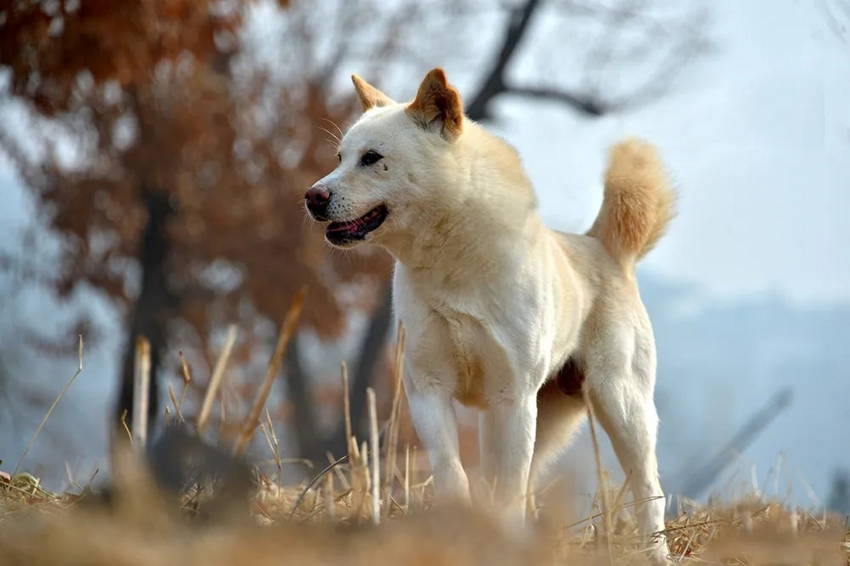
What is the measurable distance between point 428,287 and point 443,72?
0.72 m

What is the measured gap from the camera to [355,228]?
325 centimetres

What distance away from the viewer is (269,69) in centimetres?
1493

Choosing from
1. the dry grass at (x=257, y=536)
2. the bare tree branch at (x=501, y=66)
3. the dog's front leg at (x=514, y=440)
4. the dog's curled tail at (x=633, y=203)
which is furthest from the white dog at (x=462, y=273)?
the bare tree branch at (x=501, y=66)

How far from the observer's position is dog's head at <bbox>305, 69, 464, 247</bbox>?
10.5 ft

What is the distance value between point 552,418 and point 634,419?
32cm

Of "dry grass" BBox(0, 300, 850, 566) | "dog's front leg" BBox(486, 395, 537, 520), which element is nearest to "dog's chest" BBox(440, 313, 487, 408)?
"dog's front leg" BBox(486, 395, 537, 520)

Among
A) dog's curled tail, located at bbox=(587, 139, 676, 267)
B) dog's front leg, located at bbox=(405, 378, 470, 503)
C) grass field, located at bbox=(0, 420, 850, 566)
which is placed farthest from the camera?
dog's curled tail, located at bbox=(587, 139, 676, 267)

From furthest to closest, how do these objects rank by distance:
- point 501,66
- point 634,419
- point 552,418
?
point 501,66 < point 552,418 < point 634,419


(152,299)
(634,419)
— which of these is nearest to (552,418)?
(634,419)

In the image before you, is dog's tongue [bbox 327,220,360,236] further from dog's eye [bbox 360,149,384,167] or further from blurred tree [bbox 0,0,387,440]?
blurred tree [bbox 0,0,387,440]

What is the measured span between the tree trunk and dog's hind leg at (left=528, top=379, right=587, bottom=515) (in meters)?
9.84

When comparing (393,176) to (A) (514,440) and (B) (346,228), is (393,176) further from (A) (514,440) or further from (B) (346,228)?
(A) (514,440)

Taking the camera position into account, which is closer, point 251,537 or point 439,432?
point 251,537

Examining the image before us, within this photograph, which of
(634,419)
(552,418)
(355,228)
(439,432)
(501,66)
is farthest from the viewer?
(501,66)
